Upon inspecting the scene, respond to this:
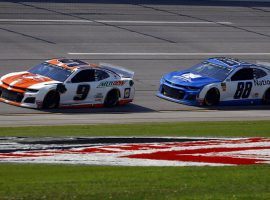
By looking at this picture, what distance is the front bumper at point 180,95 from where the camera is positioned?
86.7 feet

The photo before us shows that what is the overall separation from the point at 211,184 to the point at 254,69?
15799mm

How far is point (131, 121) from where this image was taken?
76.3 feet

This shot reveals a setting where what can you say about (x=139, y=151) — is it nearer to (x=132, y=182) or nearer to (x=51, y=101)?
(x=132, y=182)

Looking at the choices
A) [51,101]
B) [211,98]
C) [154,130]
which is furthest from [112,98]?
[154,130]

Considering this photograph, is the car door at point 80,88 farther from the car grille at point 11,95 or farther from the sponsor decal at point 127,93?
the car grille at point 11,95

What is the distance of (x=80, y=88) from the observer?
993 inches

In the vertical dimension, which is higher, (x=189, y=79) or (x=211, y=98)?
(x=189, y=79)

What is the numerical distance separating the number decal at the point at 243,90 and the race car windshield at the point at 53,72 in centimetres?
521

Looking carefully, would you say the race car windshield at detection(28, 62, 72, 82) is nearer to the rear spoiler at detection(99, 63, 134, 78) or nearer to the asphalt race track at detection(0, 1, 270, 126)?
the asphalt race track at detection(0, 1, 270, 126)

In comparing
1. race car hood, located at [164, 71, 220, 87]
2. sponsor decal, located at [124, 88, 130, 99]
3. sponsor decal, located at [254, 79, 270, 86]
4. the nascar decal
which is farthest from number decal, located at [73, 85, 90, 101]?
the nascar decal

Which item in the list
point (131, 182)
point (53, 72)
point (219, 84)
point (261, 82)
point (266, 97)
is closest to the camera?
point (131, 182)

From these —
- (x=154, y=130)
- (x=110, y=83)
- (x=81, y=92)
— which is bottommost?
(x=81, y=92)

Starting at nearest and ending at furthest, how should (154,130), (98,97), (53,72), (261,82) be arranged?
1. (154,130)
2. (53,72)
3. (98,97)
4. (261,82)

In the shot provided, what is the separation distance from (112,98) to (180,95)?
6.78ft
